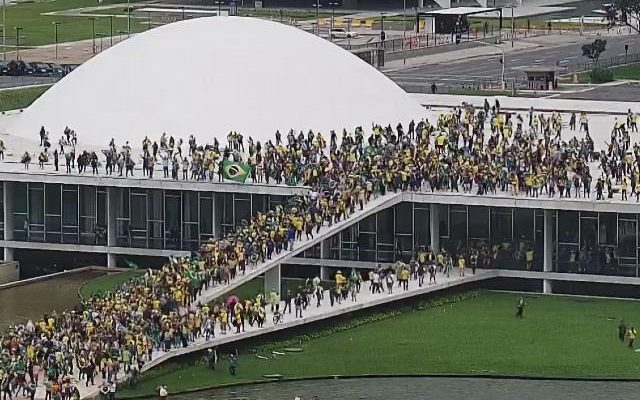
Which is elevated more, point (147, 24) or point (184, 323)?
point (147, 24)

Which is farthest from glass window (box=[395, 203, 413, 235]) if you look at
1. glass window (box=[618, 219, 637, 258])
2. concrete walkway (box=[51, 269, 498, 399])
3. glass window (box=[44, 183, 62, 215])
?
glass window (box=[44, 183, 62, 215])

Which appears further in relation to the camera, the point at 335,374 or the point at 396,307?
the point at 396,307

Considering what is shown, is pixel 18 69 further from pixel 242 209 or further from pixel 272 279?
pixel 272 279

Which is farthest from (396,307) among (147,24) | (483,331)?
(147,24)

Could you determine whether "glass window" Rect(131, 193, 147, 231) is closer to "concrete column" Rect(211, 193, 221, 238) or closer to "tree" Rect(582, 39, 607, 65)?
"concrete column" Rect(211, 193, 221, 238)

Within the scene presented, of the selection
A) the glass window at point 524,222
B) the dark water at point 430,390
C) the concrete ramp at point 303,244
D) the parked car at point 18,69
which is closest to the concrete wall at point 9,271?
the concrete ramp at point 303,244

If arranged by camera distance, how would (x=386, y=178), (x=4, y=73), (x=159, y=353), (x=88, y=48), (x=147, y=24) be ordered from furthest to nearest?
(x=147, y=24) < (x=88, y=48) < (x=4, y=73) < (x=386, y=178) < (x=159, y=353)

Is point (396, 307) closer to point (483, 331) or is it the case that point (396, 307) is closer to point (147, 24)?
point (483, 331)
